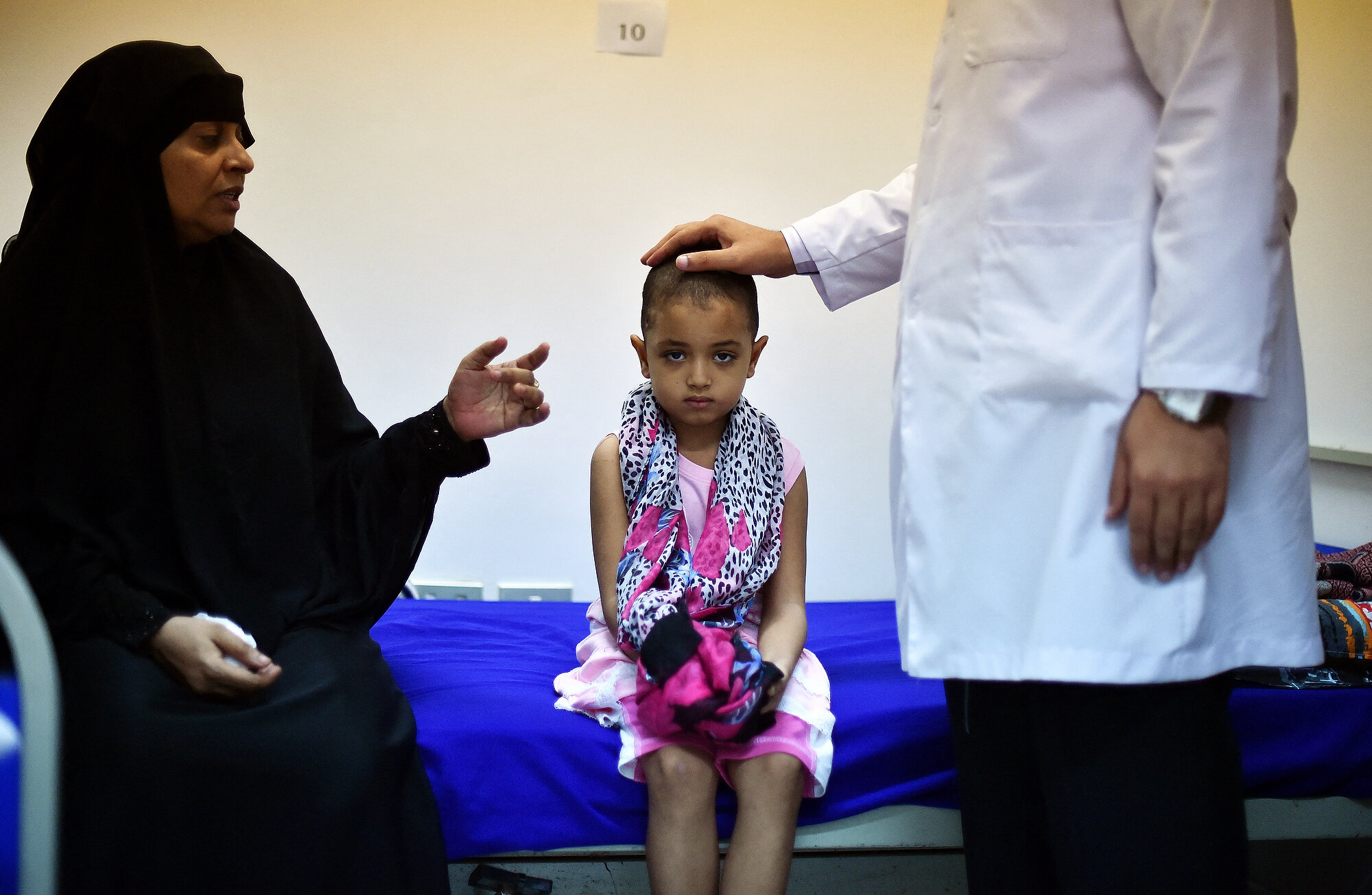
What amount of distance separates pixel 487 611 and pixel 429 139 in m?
1.32

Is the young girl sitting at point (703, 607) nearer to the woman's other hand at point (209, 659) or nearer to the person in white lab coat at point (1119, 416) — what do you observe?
the person in white lab coat at point (1119, 416)

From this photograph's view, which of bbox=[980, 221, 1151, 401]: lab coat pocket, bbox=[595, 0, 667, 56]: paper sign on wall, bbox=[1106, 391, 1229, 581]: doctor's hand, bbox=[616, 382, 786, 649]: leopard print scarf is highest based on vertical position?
bbox=[595, 0, 667, 56]: paper sign on wall

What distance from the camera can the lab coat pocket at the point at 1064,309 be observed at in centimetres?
96

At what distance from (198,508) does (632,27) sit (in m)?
1.85

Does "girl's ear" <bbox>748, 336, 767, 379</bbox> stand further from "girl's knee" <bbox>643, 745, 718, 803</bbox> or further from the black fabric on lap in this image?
"girl's knee" <bbox>643, 745, 718, 803</bbox>

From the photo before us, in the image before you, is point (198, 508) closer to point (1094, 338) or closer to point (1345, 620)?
point (1094, 338)

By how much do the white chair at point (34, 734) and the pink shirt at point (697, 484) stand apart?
2.96ft

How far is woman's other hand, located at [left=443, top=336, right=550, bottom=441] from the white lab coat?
0.69 metres

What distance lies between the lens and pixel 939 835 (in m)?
1.50

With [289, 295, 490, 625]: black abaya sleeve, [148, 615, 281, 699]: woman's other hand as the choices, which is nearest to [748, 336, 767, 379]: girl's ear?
[289, 295, 490, 625]: black abaya sleeve

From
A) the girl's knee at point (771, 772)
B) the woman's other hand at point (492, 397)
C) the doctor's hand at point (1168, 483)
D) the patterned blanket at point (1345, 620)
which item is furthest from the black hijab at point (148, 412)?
the patterned blanket at point (1345, 620)

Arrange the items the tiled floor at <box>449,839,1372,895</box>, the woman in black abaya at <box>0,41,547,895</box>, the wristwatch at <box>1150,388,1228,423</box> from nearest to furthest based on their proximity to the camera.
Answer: the wristwatch at <box>1150,388,1228,423</box> → the woman in black abaya at <box>0,41,547,895</box> → the tiled floor at <box>449,839,1372,895</box>

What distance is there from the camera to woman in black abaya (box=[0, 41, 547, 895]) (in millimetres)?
1205

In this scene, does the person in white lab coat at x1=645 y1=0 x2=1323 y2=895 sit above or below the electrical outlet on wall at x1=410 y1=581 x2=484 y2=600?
above
